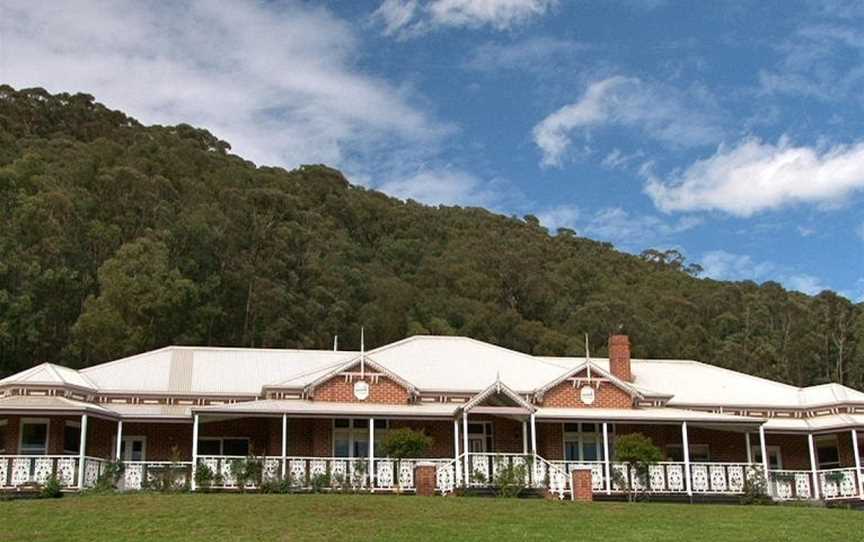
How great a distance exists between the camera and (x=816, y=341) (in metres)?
74.8

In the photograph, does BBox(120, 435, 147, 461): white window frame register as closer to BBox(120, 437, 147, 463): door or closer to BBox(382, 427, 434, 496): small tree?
BBox(120, 437, 147, 463): door

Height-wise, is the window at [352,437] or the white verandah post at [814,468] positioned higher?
the window at [352,437]

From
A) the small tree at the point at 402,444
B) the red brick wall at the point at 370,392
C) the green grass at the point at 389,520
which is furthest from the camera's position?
the red brick wall at the point at 370,392

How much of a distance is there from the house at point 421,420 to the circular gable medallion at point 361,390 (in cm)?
7

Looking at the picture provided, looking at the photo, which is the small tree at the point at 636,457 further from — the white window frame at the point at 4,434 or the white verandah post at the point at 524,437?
the white window frame at the point at 4,434

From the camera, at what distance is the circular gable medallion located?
1404 inches

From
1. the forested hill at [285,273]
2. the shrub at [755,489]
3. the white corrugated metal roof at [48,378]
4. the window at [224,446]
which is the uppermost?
the forested hill at [285,273]

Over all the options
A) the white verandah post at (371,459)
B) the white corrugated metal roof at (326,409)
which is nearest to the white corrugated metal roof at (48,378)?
the white corrugated metal roof at (326,409)

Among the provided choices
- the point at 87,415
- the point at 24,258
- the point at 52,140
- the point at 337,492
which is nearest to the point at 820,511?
the point at 337,492

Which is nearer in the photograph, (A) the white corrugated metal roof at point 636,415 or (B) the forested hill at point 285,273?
(A) the white corrugated metal roof at point 636,415

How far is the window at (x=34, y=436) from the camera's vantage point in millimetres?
33769

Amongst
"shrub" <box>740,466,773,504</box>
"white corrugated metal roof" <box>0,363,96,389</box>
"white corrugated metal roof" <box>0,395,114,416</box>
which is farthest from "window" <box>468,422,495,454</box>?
"white corrugated metal roof" <box>0,363,96,389</box>

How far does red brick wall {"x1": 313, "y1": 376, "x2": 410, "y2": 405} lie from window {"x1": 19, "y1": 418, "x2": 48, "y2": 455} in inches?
332

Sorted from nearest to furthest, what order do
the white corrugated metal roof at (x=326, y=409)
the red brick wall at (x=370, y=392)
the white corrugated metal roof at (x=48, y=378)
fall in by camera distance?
the white corrugated metal roof at (x=326, y=409) → the white corrugated metal roof at (x=48, y=378) → the red brick wall at (x=370, y=392)
